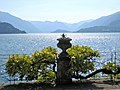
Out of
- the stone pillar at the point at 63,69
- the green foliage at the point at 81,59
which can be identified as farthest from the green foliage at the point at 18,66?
the green foliage at the point at 81,59

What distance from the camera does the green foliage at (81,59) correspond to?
40.0ft

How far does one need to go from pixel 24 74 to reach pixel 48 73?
3.36 ft

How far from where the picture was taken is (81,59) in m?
12.2

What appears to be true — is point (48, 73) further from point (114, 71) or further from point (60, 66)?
point (114, 71)

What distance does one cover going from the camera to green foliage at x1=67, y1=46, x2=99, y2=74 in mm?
12188

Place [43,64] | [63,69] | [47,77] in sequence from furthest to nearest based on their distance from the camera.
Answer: [47,77] < [43,64] < [63,69]

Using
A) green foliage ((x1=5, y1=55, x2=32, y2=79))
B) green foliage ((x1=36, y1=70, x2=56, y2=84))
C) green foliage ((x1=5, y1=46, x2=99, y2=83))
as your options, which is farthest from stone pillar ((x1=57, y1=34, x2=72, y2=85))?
green foliage ((x1=5, y1=55, x2=32, y2=79))

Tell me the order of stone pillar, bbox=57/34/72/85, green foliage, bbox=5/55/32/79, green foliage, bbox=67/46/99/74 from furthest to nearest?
green foliage, bbox=67/46/99/74
stone pillar, bbox=57/34/72/85
green foliage, bbox=5/55/32/79

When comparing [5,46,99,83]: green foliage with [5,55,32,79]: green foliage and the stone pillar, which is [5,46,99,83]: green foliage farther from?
the stone pillar

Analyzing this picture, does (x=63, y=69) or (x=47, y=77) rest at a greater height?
(x=63, y=69)

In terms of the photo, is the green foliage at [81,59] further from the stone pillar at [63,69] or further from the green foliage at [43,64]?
the stone pillar at [63,69]

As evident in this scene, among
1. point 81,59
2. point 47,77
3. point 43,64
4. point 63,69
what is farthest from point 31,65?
point 81,59

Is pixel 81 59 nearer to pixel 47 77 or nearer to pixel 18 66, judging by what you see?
pixel 47 77

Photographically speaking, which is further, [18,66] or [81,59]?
[81,59]
